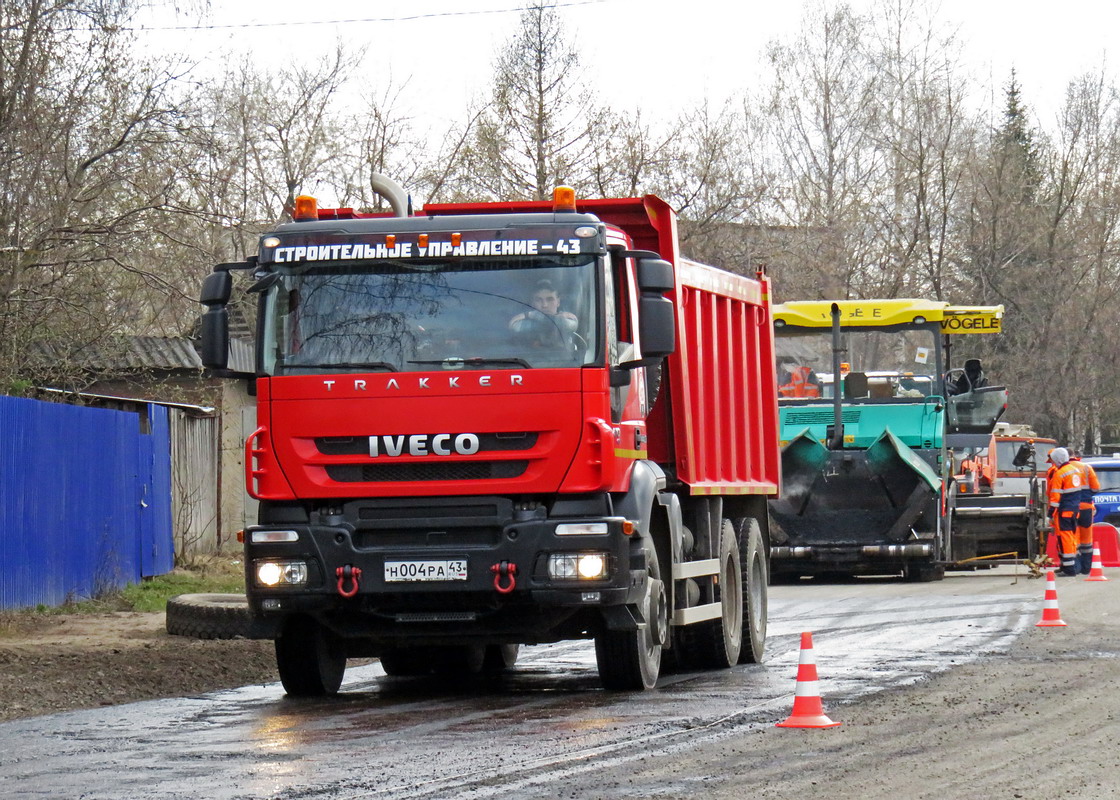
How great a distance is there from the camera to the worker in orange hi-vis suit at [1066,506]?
23.8 metres

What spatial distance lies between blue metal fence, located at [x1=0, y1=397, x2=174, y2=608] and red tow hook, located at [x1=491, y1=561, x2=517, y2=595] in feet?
22.7

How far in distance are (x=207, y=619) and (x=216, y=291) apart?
4.74m

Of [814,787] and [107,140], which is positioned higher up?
[107,140]

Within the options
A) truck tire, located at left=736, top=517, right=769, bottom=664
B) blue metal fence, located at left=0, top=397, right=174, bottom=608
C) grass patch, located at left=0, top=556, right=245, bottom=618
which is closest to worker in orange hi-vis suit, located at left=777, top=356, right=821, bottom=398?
grass patch, located at left=0, top=556, right=245, bottom=618

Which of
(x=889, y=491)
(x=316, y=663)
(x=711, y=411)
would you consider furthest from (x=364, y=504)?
(x=889, y=491)

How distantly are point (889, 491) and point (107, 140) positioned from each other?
10.6 m

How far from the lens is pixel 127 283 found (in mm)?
18938

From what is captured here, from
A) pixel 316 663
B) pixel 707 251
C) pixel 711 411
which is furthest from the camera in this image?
pixel 707 251

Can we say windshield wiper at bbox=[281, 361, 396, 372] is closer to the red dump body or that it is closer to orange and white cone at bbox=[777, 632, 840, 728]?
the red dump body

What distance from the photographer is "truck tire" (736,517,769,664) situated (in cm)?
1281

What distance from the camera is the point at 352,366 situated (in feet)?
31.8

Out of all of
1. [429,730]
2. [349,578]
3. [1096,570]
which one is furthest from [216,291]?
[1096,570]

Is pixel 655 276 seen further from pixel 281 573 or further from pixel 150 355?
pixel 150 355

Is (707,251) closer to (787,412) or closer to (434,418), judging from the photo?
(787,412)
